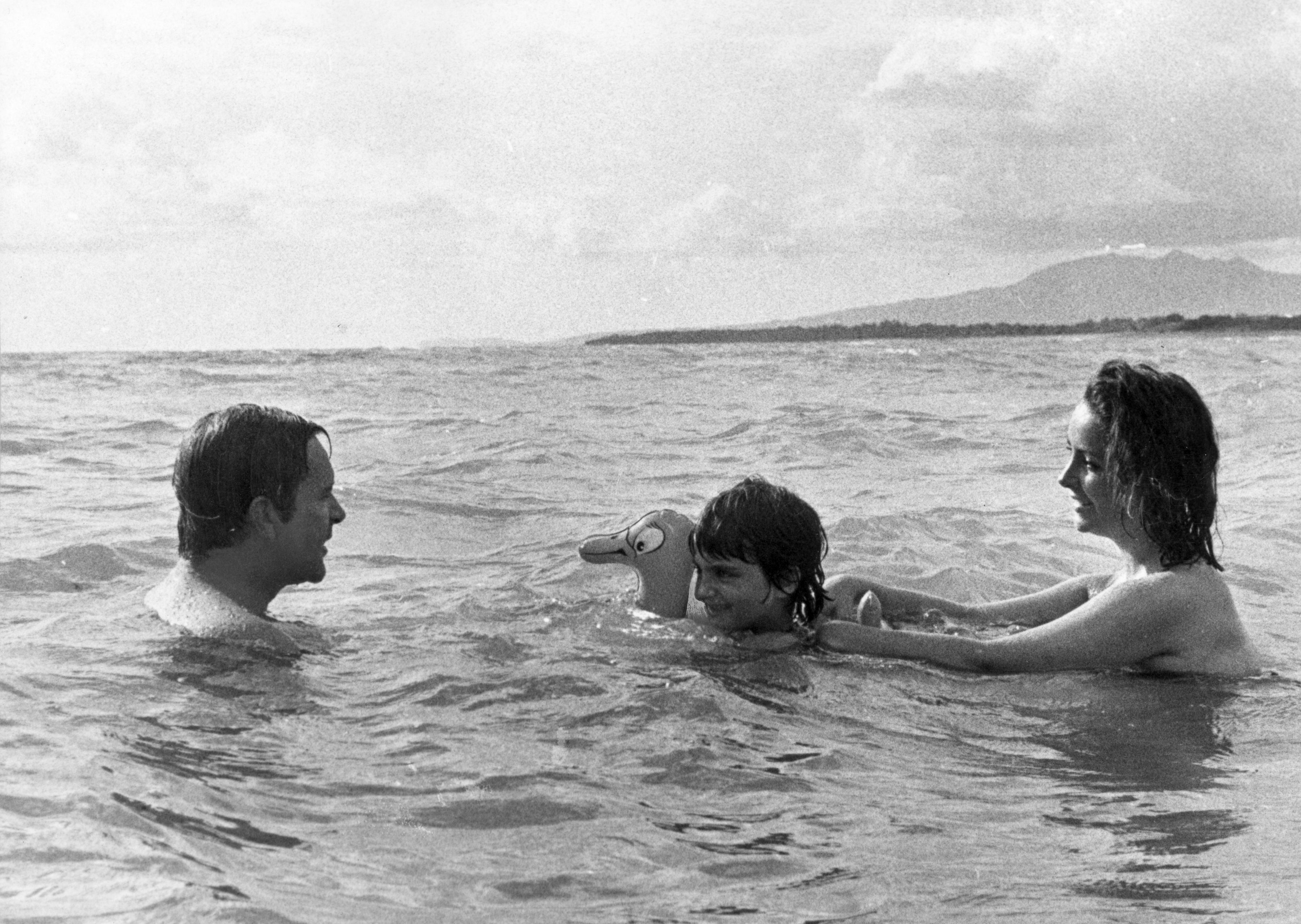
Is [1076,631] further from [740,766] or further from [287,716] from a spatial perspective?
[287,716]

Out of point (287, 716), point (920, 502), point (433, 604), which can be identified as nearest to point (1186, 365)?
point (920, 502)

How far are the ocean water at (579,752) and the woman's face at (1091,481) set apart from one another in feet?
1.77

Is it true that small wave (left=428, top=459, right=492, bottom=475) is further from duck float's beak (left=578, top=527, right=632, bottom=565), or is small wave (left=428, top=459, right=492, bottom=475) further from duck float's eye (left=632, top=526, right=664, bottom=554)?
duck float's eye (left=632, top=526, right=664, bottom=554)

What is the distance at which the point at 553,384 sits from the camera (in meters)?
23.8

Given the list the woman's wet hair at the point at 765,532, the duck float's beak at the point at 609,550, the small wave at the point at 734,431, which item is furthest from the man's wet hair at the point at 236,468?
the small wave at the point at 734,431

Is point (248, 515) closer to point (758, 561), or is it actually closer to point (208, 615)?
point (208, 615)

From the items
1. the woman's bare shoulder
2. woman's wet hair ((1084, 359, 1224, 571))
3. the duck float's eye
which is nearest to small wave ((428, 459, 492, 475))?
the duck float's eye

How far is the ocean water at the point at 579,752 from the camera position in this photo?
9.12 ft

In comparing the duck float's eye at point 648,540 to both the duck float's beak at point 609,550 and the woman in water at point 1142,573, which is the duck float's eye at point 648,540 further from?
the woman in water at point 1142,573

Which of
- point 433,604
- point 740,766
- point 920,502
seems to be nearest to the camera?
point 740,766

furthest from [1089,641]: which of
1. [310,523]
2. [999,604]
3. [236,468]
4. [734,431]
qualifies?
[734,431]

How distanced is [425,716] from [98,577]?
314 cm

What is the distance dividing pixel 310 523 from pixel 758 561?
153 centimetres

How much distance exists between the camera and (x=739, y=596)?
16.4 feet
